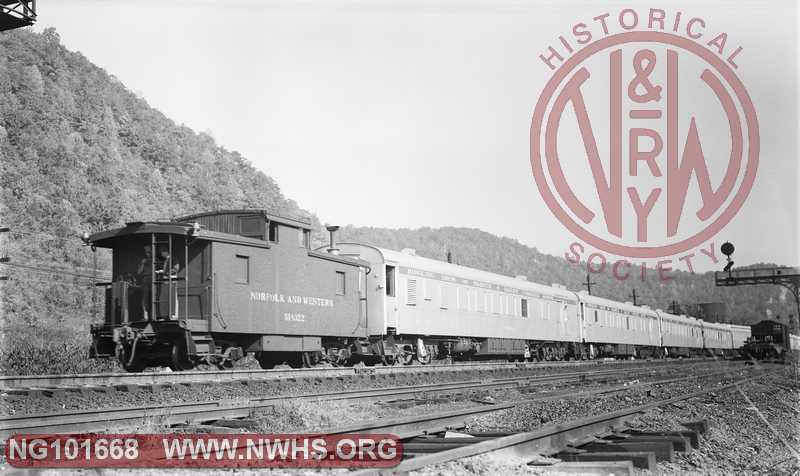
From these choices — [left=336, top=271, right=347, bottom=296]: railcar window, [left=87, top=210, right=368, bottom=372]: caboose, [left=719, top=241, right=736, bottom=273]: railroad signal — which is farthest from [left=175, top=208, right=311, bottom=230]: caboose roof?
[left=719, top=241, right=736, bottom=273]: railroad signal

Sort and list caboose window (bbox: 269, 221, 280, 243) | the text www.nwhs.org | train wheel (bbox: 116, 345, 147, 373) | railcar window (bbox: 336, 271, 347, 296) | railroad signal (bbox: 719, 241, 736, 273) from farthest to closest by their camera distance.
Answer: railroad signal (bbox: 719, 241, 736, 273) → railcar window (bbox: 336, 271, 347, 296) → caboose window (bbox: 269, 221, 280, 243) → train wheel (bbox: 116, 345, 147, 373) → the text www.nwhs.org

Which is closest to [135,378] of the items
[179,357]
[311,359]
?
[179,357]

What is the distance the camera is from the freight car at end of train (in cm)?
4769

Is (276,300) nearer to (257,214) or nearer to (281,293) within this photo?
(281,293)

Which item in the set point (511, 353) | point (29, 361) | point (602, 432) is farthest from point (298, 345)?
point (511, 353)

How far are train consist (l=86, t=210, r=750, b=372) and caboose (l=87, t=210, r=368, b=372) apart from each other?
0.03 metres

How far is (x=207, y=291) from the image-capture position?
15641 mm

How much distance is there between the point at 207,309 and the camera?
1566 centimetres

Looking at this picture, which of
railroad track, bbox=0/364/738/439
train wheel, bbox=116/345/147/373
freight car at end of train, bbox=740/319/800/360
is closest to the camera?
railroad track, bbox=0/364/738/439

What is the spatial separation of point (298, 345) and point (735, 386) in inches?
441

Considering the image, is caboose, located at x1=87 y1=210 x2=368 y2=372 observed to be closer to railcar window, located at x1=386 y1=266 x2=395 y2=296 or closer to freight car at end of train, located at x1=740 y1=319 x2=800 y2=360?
railcar window, located at x1=386 y1=266 x2=395 y2=296

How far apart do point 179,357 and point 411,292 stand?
9.42 metres

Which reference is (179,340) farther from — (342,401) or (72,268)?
(72,268)

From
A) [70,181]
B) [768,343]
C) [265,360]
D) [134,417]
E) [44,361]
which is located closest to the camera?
[134,417]
